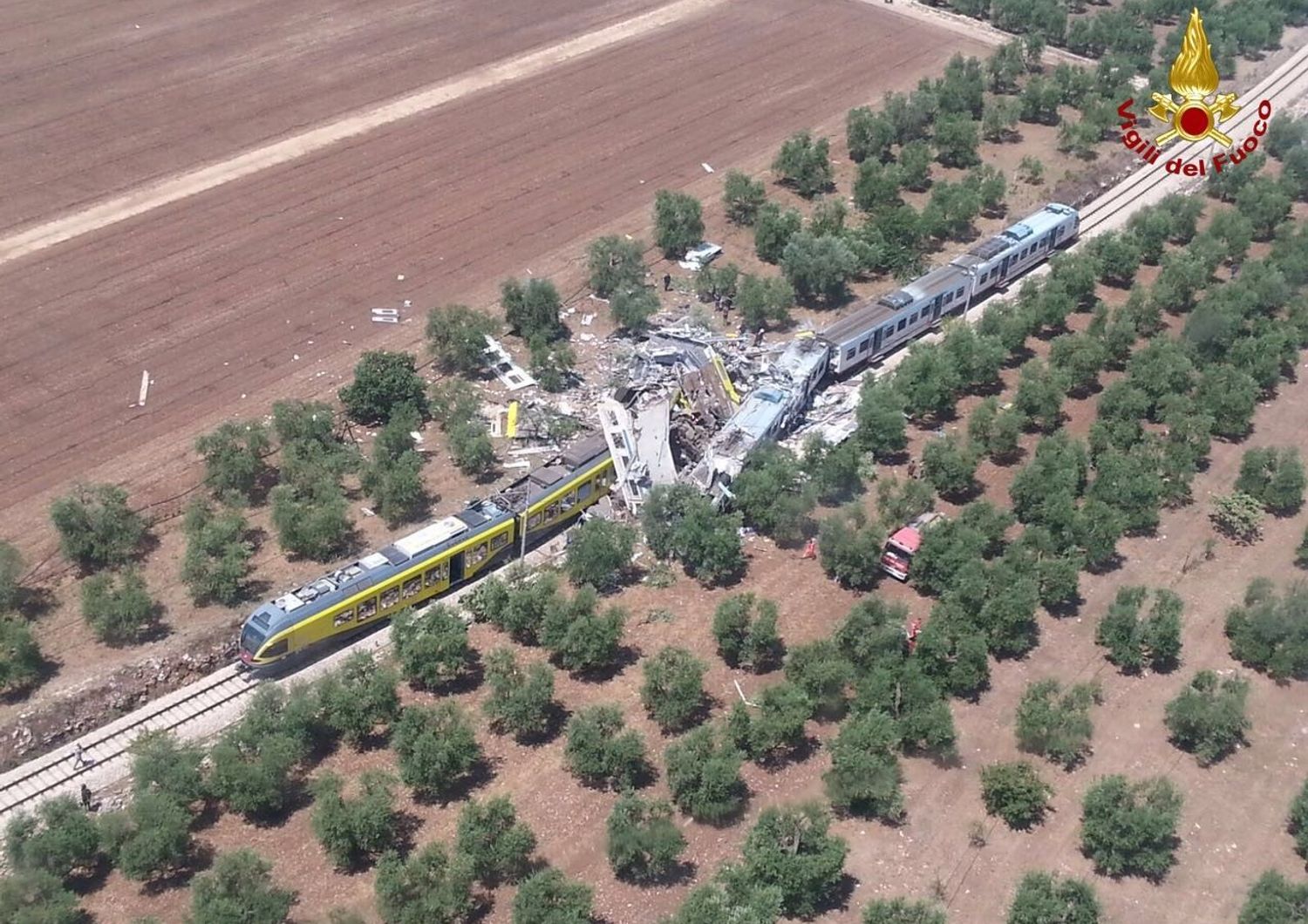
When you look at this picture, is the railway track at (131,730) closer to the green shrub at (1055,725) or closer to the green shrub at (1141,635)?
the green shrub at (1055,725)

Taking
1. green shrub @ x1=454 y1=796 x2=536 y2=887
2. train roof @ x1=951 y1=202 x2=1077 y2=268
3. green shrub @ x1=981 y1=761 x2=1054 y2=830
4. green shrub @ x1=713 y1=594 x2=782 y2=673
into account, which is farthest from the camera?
train roof @ x1=951 y1=202 x2=1077 y2=268

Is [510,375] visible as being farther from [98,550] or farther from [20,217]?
[20,217]

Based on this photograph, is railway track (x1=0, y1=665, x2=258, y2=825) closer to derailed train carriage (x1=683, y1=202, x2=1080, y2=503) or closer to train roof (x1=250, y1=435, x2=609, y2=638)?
train roof (x1=250, y1=435, x2=609, y2=638)

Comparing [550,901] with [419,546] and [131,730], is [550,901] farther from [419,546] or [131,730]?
[131,730]

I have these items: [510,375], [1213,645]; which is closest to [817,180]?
[510,375]

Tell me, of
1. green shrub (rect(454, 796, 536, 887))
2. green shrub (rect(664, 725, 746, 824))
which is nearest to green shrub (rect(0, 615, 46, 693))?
green shrub (rect(454, 796, 536, 887))
